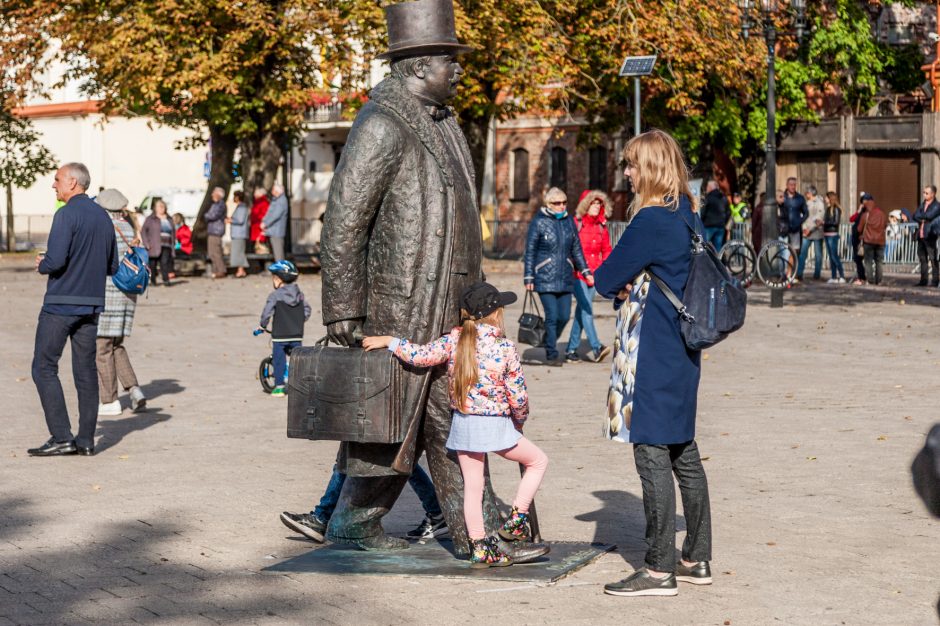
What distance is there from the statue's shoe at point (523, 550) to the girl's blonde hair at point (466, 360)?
0.65m

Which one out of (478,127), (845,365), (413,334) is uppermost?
(478,127)

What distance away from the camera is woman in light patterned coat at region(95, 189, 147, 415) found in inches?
477

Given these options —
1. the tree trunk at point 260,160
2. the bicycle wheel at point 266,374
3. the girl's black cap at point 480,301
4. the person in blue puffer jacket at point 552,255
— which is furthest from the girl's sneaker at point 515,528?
the tree trunk at point 260,160

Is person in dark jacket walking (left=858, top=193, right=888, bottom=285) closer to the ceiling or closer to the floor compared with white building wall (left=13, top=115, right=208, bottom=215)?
closer to the floor

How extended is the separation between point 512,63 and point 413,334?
2306 centimetres

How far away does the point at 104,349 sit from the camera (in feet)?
40.5

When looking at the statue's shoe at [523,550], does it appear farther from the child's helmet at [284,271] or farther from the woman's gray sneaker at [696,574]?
the child's helmet at [284,271]

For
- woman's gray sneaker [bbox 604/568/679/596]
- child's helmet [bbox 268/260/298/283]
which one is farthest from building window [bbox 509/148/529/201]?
woman's gray sneaker [bbox 604/568/679/596]

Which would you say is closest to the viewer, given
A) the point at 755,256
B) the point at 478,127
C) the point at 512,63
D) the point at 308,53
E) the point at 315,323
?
the point at 315,323

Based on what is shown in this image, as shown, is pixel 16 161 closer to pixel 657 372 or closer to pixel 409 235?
pixel 409 235

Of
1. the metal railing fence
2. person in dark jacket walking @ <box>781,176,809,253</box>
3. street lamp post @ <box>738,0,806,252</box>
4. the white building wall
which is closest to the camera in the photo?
street lamp post @ <box>738,0,806,252</box>

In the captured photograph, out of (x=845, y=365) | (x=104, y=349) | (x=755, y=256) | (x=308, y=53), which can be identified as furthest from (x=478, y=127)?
(x=104, y=349)

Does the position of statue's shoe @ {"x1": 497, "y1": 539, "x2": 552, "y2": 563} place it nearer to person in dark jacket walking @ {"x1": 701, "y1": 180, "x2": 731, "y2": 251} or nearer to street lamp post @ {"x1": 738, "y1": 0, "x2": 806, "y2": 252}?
street lamp post @ {"x1": 738, "y1": 0, "x2": 806, "y2": 252}

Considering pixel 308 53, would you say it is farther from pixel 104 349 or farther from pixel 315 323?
pixel 104 349
